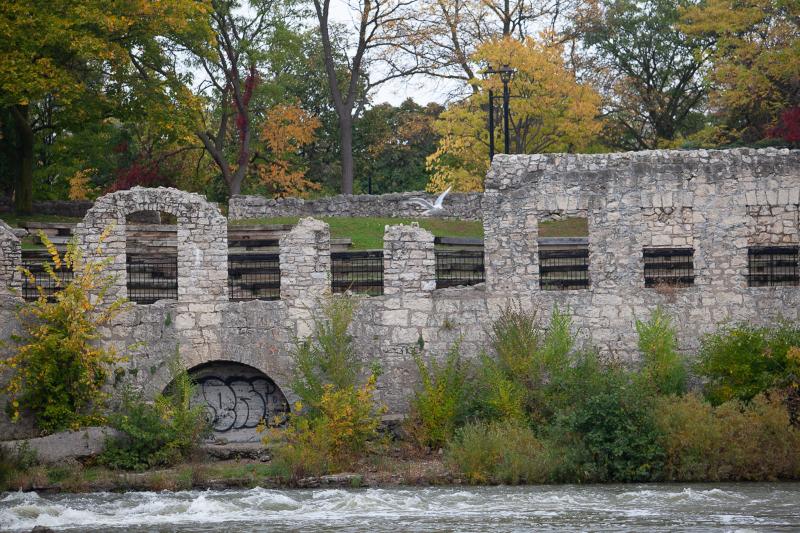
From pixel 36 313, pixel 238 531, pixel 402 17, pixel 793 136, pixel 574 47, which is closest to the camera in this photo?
pixel 238 531

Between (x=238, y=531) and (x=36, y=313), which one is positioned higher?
(x=36, y=313)

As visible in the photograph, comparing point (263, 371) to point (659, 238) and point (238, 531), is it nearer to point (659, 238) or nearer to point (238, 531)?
point (238, 531)

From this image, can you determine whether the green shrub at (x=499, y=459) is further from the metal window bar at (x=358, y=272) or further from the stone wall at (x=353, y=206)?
the stone wall at (x=353, y=206)

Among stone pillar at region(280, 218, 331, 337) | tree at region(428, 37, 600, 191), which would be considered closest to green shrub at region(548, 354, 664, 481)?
stone pillar at region(280, 218, 331, 337)

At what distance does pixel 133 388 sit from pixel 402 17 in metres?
21.6

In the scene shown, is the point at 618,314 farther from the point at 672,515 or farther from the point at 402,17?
the point at 402,17

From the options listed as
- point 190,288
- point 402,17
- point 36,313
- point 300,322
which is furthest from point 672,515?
point 402,17

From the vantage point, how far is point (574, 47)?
154ft

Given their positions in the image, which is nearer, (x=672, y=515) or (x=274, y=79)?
(x=672, y=515)

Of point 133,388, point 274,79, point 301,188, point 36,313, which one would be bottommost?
point 133,388

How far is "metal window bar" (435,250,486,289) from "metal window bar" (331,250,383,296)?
116 cm

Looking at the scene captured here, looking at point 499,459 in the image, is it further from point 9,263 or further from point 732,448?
point 9,263

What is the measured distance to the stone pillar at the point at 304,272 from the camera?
23031 millimetres

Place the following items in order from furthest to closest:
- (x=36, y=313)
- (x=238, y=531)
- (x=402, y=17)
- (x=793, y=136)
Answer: (x=402, y=17)
(x=793, y=136)
(x=36, y=313)
(x=238, y=531)
